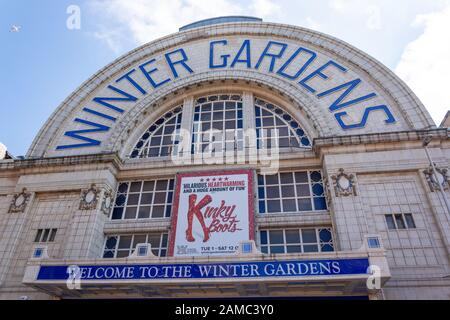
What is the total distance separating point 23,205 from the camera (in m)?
19.5

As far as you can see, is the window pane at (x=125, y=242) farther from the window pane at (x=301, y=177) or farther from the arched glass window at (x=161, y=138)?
the window pane at (x=301, y=177)

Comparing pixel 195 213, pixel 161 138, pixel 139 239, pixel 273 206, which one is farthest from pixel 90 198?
pixel 273 206

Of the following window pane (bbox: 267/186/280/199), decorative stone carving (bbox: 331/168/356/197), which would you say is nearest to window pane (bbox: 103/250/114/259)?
window pane (bbox: 267/186/280/199)

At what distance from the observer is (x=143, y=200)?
1984 cm

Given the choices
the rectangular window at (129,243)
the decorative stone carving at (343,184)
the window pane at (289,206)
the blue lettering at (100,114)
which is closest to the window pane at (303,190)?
the window pane at (289,206)

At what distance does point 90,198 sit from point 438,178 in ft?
59.1

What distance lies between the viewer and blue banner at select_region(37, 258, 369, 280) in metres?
13.0

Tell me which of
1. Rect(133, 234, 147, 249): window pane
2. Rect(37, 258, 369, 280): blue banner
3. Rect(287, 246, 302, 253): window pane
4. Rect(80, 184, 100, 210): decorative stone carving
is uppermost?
Rect(80, 184, 100, 210): decorative stone carving

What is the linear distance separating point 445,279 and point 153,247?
539 inches

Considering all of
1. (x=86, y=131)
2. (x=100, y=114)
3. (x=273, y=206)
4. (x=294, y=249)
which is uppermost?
(x=100, y=114)

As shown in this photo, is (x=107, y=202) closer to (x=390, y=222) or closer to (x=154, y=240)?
(x=154, y=240)

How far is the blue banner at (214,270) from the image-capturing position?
13.0 meters

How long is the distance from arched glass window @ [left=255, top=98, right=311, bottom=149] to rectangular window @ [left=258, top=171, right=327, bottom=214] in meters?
2.05

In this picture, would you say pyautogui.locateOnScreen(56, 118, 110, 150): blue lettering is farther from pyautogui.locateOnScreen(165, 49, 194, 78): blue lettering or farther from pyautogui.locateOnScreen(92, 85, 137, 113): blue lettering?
pyautogui.locateOnScreen(165, 49, 194, 78): blue lettering
